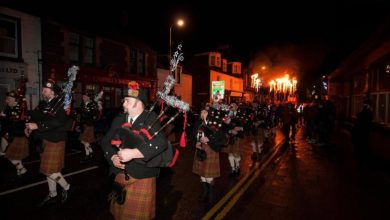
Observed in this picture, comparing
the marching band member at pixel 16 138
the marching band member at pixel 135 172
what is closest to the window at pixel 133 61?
the marching band member at pixel 16 138

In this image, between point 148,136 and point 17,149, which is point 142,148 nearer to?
point 148,136

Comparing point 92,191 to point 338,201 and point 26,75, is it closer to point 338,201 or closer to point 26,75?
point 338,201

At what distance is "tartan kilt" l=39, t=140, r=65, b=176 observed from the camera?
4.72 meters

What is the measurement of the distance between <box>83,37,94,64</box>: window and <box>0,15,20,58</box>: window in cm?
449

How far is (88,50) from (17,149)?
1319 cm

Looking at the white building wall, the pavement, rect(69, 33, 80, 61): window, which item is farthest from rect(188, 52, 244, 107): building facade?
the pavement

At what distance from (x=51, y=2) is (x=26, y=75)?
504cm

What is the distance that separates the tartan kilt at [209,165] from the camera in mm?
5039

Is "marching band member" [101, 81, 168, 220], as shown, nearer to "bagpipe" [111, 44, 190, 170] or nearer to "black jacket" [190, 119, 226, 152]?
"bagpipe" [111, 44, 190, 170]

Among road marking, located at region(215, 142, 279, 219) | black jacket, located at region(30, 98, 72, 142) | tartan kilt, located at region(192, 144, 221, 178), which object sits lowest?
road marking, located at region(215, 142, 279, 219)

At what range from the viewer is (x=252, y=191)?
5.80 meters

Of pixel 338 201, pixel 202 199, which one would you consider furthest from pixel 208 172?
pixel 338 201

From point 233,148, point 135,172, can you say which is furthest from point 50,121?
point 233,148

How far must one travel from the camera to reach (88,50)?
18.0m
